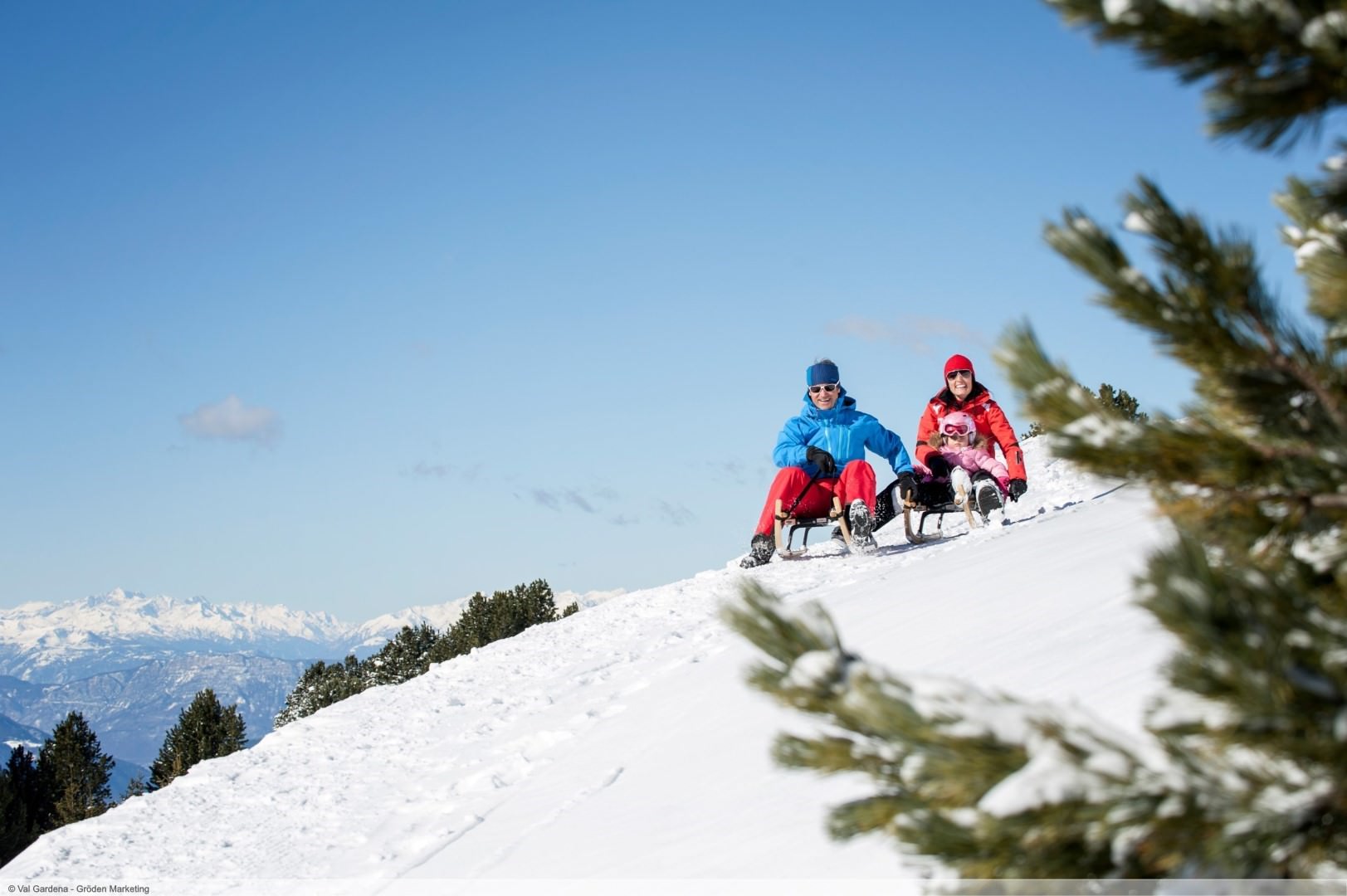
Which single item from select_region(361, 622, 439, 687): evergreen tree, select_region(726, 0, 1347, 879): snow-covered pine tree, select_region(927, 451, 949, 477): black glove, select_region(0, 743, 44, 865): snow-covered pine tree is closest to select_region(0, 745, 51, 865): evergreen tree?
select_region(0, 743, 44, 865): snow-covered pine tree

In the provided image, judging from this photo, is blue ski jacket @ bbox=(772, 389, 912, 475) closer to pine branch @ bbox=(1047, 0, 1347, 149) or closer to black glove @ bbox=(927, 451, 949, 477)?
black glove @ bbox=(927, 451, 949, 477)

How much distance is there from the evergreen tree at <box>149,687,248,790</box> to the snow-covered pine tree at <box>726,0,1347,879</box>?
2114 inches

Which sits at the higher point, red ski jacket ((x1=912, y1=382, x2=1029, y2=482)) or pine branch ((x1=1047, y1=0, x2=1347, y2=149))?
red ski jacket ((x1=912, y1=382, x2=1029, y2=482))

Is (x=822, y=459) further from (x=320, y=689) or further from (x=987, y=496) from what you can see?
(x=320, y=689)

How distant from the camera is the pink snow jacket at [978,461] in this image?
11023 millimetres

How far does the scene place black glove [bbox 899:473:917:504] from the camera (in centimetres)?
1116

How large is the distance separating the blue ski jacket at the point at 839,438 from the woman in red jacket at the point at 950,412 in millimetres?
369

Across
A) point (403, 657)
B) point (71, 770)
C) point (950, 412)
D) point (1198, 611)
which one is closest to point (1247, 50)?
point (1198, 611)

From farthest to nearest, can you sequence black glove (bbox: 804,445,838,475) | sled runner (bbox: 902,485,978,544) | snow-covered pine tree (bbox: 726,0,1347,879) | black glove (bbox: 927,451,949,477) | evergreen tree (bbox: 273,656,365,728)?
evergreen tree (bbox: 273,656,365,728) < black glove (bbox: 927,451,949,477) < sled runner (bbox: 902,485,978,544) < black glove (bbox: 804,445,838,475) < snow-covered pine tree (bbox: 726,0,1347,879)

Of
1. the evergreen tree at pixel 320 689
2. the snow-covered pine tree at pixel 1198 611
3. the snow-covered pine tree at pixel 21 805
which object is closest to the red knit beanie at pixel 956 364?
the snow-covered pine tree at pixel 1198 611

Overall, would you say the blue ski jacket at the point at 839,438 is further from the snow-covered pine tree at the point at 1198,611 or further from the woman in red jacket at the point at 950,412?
the snow-covered pine tree at the point at 1198,611

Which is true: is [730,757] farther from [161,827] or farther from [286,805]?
[161,827]

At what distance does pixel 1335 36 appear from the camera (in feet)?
4.38

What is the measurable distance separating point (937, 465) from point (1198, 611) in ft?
34.6
